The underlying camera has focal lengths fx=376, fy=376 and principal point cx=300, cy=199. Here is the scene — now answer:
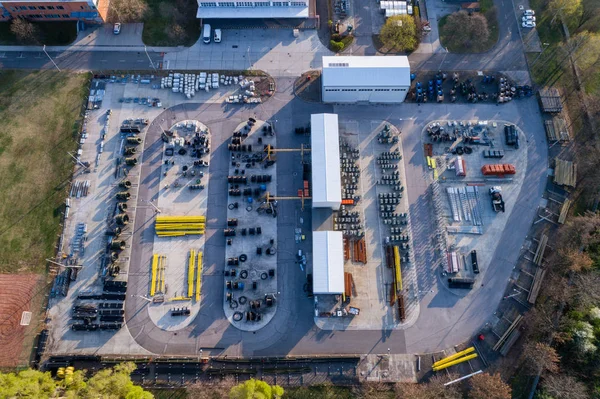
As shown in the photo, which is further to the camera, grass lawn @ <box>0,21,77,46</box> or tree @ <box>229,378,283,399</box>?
grass lawn @ <box>0,21,77,46</box>

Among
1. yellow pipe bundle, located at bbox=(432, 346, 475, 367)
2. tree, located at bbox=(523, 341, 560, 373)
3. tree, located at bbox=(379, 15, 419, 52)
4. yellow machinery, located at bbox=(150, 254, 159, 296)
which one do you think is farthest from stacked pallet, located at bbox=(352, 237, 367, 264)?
tree, located at bbox=(379, 15, 419, 52)

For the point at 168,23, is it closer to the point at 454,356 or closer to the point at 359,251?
the point at 359,251

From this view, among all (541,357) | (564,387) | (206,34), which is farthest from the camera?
(206,34)

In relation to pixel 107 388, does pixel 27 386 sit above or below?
above

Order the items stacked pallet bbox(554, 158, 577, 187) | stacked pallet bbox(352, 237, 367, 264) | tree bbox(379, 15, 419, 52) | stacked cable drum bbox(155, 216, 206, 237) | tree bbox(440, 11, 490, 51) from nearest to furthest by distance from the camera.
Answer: stacked pallet bbox(352, 237, 367, 264)
stacked cable drum bbox(155, 216, 206, 237)
stacked pallet bbox(554, 158, 577, 187)
tree bbox(379, 15, 419, 52)
tree bbox(440, 11, 490, 51)

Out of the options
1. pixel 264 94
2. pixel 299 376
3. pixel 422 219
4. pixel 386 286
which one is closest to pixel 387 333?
pixel 386 286

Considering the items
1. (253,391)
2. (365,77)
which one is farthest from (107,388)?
(365,77)

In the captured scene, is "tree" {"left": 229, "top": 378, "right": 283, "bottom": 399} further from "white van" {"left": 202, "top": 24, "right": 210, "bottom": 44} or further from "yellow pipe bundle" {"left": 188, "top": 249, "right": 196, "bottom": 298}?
"white van" {"left": 202, "top": 24, "right": 210, "bottom": 44}
